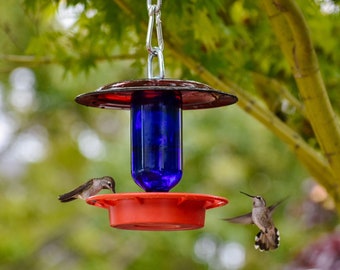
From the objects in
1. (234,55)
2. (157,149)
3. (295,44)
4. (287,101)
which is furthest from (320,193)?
(157,149)

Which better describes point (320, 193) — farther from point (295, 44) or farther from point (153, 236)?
point (295, 44)

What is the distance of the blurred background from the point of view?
12.2 feet

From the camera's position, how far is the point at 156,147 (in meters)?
2.82

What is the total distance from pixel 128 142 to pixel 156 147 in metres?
6.25

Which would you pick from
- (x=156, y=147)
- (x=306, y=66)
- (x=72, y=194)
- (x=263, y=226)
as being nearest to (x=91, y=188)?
(x=72, y=194)

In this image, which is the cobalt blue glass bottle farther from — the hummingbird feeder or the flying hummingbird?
the flying hummingbird

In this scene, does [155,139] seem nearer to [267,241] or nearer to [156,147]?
[156,147]

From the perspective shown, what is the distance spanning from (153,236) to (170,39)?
5504 mm

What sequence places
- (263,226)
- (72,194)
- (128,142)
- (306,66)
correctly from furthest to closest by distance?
(128,142), (306,66), (263,226), (72,194)

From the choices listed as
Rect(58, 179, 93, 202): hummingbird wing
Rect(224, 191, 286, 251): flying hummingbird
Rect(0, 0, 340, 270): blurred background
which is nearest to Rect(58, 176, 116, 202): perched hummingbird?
Rect(58, 179, 93, 202): hummingbird wing

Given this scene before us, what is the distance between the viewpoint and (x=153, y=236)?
8883 mm

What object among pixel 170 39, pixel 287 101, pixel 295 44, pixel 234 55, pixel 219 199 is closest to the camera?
pixel 219 199

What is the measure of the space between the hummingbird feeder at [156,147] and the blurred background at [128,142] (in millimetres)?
486

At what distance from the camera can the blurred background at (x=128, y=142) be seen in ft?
12.2
